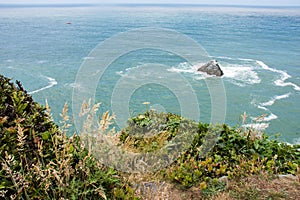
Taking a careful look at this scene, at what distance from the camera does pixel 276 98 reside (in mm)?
25469

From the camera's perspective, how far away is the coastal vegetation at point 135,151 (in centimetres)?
330

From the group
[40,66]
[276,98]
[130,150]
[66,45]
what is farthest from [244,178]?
[66,45]

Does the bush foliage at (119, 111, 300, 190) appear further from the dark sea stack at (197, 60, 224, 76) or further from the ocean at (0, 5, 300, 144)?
the dark sea stack at (197, 60, 224, 76)

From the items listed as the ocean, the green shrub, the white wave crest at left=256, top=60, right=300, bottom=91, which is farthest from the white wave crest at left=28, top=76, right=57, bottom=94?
the green shrub

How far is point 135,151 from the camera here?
5.66m

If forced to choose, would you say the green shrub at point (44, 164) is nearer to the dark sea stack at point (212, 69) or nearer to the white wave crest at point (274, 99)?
the white wave crest at point (274, 99)

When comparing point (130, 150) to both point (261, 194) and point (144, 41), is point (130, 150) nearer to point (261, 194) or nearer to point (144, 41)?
point (261, 194)

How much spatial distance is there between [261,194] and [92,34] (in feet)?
188

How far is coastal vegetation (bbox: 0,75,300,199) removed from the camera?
130 inches

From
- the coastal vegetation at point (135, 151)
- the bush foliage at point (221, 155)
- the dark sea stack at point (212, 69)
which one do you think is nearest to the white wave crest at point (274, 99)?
the dark sea stack at point (212, 69)

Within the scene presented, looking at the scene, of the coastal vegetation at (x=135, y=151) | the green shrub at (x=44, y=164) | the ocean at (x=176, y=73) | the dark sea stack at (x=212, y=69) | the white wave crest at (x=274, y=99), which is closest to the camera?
the green shrub at (x=44, y=164)

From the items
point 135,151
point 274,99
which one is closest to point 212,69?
point 274,99

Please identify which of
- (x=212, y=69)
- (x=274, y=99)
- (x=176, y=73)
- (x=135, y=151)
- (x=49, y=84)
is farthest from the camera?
(x=176, y=73)

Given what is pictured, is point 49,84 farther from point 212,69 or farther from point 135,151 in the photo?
point 135,151
